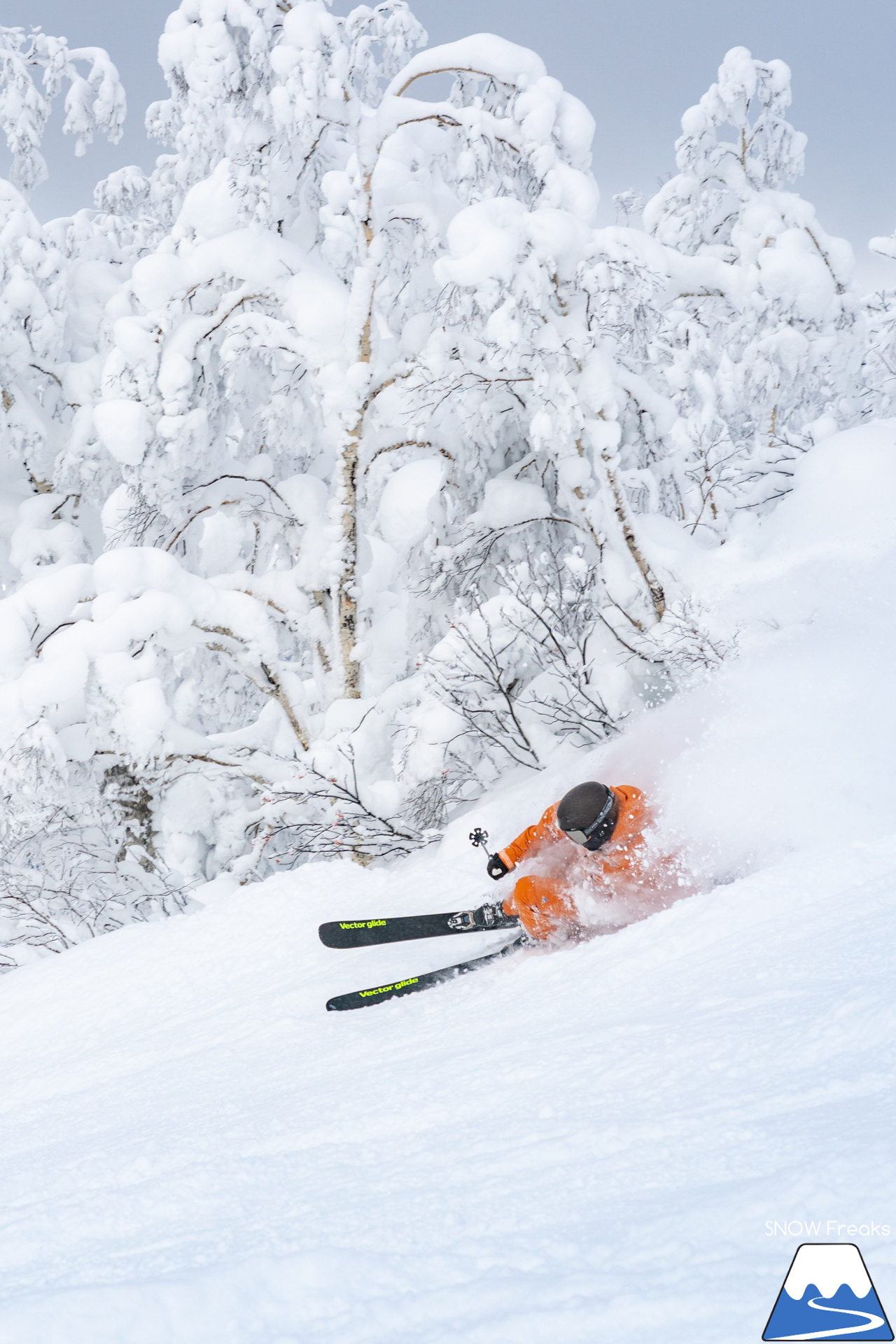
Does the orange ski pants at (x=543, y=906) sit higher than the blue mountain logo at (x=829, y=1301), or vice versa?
the orange ski pants at (x=543, y=906)

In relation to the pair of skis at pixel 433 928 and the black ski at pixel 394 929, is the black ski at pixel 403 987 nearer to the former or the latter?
the pair of skis at pixel 433 928

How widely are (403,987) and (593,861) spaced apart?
1041 millimetres

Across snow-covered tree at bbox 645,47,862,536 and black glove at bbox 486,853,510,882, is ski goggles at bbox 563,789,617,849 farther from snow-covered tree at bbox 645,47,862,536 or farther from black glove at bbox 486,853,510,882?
snow-covered tree at bbox 645,47,862,536

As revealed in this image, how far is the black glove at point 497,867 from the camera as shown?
4.93 meters

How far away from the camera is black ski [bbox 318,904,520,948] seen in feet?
15.4

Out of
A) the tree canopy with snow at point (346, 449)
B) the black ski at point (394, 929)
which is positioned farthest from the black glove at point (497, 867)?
the tree canopy with snow at point (346, 449)

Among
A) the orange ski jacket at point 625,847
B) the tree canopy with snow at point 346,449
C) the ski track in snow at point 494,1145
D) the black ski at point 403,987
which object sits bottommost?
the ski track in snow at point 494,1145

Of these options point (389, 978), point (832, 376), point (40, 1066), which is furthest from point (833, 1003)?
point (832, 376)

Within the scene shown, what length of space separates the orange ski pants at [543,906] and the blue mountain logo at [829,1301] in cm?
276

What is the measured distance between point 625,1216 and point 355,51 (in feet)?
29.8

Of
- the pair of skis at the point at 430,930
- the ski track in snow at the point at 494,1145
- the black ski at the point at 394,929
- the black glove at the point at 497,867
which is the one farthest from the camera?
the black glove at the point at 497,867

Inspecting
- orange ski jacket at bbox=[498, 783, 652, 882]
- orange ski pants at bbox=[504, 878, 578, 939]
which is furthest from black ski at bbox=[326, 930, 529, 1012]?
orange ski jacket at bbox=[498, 783, 652, 882]

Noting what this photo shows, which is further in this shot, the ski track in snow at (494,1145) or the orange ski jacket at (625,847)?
the orange ski jacket at (625,847)

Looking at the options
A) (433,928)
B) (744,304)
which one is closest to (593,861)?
(433,928)
